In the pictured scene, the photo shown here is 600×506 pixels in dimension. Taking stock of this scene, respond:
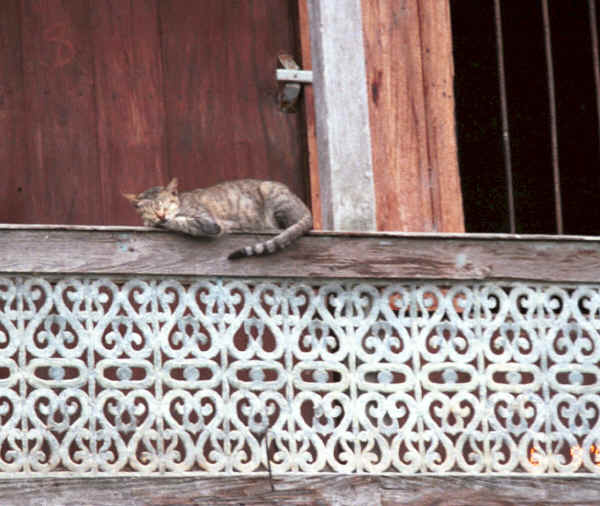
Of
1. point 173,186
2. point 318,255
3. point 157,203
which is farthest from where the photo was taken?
point 173,186

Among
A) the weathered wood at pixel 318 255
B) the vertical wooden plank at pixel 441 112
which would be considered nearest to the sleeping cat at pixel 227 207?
the weathered wood at pixel 318 255

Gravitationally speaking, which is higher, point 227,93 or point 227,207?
point 227,93

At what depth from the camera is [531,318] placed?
22.9 ft

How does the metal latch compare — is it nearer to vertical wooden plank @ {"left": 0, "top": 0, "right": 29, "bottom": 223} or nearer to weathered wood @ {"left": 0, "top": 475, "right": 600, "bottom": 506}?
vertical wooden plank @ {"left": 0, "top": 0, "right": 29, "bottom": 223}

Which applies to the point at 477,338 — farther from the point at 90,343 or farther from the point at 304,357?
the point at 90,343

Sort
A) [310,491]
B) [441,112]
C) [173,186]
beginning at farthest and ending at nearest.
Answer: [441,112] → [173,186] → [310,491]

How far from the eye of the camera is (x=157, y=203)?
7.46m

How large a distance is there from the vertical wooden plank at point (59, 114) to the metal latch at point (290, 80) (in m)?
1.01

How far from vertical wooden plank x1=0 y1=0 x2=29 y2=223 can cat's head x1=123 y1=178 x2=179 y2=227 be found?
730 mm

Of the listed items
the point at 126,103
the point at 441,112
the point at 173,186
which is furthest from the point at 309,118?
the point at 173,186

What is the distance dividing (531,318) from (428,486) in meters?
0.90

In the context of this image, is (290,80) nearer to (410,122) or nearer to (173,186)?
(410,122)

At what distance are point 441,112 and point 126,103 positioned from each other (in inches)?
64.8

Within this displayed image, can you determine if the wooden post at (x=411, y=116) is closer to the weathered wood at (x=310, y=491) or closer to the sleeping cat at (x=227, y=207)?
the sleeping cat at (x=227, y=207)
